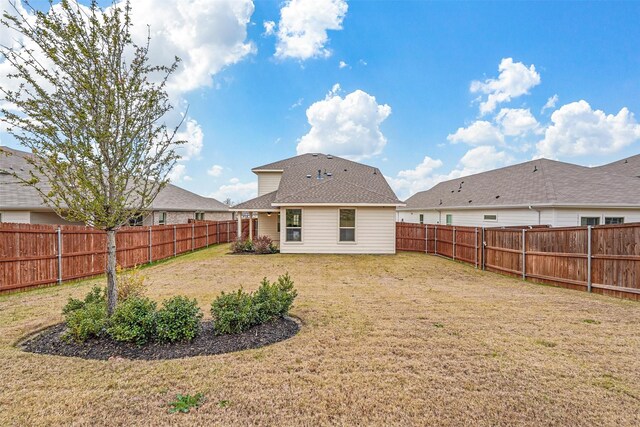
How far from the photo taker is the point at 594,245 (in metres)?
8.27

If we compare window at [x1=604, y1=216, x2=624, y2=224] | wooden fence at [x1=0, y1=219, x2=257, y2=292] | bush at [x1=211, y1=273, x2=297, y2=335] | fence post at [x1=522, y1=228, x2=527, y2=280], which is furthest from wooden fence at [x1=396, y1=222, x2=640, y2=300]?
wooden fence at [x1=0, y1=219, x2=257, y2=292]

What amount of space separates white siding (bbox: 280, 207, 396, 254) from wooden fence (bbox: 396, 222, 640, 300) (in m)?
4.18

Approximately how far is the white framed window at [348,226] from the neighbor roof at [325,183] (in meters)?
0.79

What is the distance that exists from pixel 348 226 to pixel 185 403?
44.6 ft

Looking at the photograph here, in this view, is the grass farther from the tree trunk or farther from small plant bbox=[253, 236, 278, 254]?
small plant bbox=[253, 236, 278, 254]

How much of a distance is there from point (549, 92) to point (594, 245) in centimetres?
1319

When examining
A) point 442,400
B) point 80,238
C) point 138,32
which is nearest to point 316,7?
point 138,32

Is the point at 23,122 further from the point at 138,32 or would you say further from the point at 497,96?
the point at 497,96

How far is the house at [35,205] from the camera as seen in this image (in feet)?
44.4

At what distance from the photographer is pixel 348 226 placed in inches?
636

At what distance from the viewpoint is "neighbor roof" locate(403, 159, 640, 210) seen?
48.4ft

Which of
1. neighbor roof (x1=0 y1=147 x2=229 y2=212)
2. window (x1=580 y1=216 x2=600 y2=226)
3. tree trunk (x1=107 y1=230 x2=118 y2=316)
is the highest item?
neighbor roof (x1=0 y1=147 x2=229 y2=212)

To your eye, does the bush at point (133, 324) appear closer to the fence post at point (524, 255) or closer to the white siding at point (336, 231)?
the fence post at point (524, 255)

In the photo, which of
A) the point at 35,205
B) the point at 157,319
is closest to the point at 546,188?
the point at 157,319
